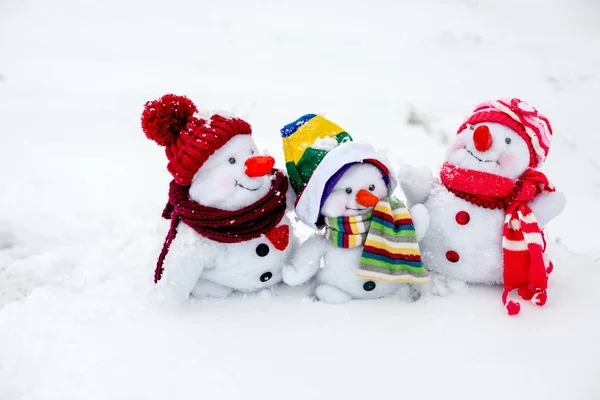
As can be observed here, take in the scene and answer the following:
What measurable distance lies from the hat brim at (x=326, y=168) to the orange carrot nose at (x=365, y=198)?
10cm

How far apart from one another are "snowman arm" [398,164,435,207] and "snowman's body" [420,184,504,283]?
0.03 metres

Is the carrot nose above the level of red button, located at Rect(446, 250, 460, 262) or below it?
above

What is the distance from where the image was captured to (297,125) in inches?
71.0

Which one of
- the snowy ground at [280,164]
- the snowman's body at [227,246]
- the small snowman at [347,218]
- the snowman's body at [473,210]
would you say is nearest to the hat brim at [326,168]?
the small snowman at [347,218]

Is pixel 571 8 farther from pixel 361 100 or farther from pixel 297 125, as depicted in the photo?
pixel 297 125

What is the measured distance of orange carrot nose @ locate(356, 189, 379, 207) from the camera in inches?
66.6

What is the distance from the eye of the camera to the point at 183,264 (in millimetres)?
1697

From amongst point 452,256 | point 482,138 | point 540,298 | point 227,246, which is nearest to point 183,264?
point 227,246

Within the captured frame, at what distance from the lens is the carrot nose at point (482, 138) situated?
169 centimetres

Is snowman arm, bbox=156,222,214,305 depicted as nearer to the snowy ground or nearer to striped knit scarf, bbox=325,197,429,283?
the snowy ground

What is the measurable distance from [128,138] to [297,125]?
1.53 meters

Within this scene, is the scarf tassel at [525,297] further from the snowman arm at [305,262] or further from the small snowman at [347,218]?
the snowman arm at [305,262]

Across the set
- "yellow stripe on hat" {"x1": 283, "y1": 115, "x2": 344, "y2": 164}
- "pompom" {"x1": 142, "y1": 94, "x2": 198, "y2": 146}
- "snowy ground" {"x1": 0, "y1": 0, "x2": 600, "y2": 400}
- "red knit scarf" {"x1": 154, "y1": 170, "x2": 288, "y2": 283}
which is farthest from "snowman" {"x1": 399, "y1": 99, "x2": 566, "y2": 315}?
"pompom" {"x1": 142, "y1": 94, "x2": 198, "y2": 146}

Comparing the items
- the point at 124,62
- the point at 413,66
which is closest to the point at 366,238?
the point at 413,66
